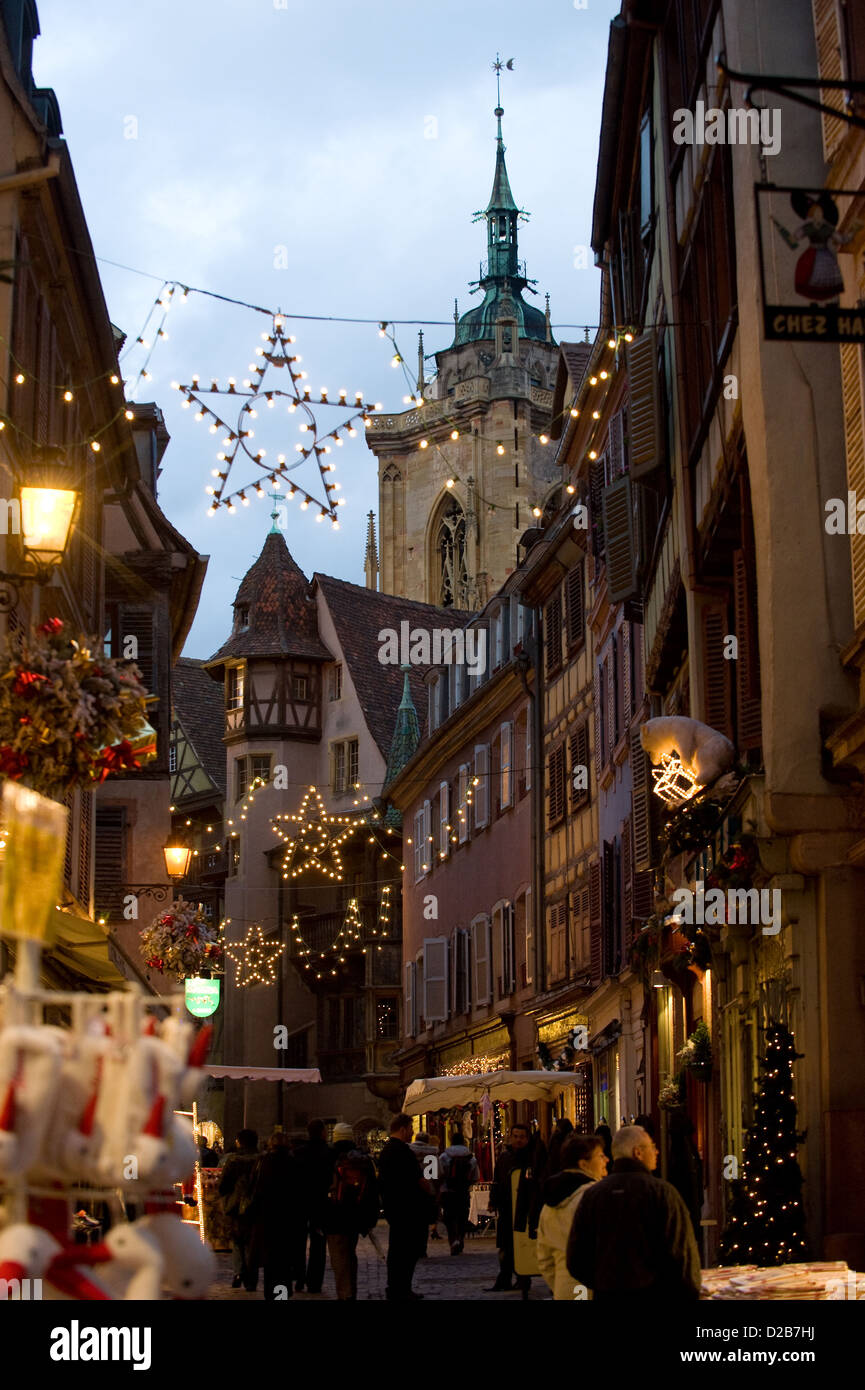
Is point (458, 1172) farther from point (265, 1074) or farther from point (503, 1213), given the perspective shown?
point (503, 1213)

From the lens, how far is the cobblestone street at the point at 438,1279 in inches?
641

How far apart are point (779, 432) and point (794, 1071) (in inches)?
167

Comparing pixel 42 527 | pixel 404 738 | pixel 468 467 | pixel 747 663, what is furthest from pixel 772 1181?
pixel 468 467

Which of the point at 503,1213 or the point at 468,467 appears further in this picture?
the point at 468,467

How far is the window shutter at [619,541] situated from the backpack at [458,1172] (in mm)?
7244

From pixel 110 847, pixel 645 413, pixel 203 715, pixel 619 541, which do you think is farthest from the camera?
pixel 203 715

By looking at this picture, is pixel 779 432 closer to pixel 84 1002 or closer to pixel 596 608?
pixel 84 1002

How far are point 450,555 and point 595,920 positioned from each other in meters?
70.1

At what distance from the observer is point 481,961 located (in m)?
37.8

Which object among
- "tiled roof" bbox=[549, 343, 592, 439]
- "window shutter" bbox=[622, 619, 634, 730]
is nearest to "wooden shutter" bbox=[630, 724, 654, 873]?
"window shutter" bbox=[622, 619, 634, 730]

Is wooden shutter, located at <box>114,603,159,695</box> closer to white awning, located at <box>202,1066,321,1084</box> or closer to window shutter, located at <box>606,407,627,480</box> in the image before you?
white awning, located at <box>202,1066,321,1084</box>

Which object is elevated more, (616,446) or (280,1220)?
(616,446)

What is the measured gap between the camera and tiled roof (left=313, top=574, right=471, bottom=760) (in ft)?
174

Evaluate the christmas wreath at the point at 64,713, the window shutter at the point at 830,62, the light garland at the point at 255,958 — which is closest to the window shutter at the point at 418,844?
the light garland at the point at 255,958
